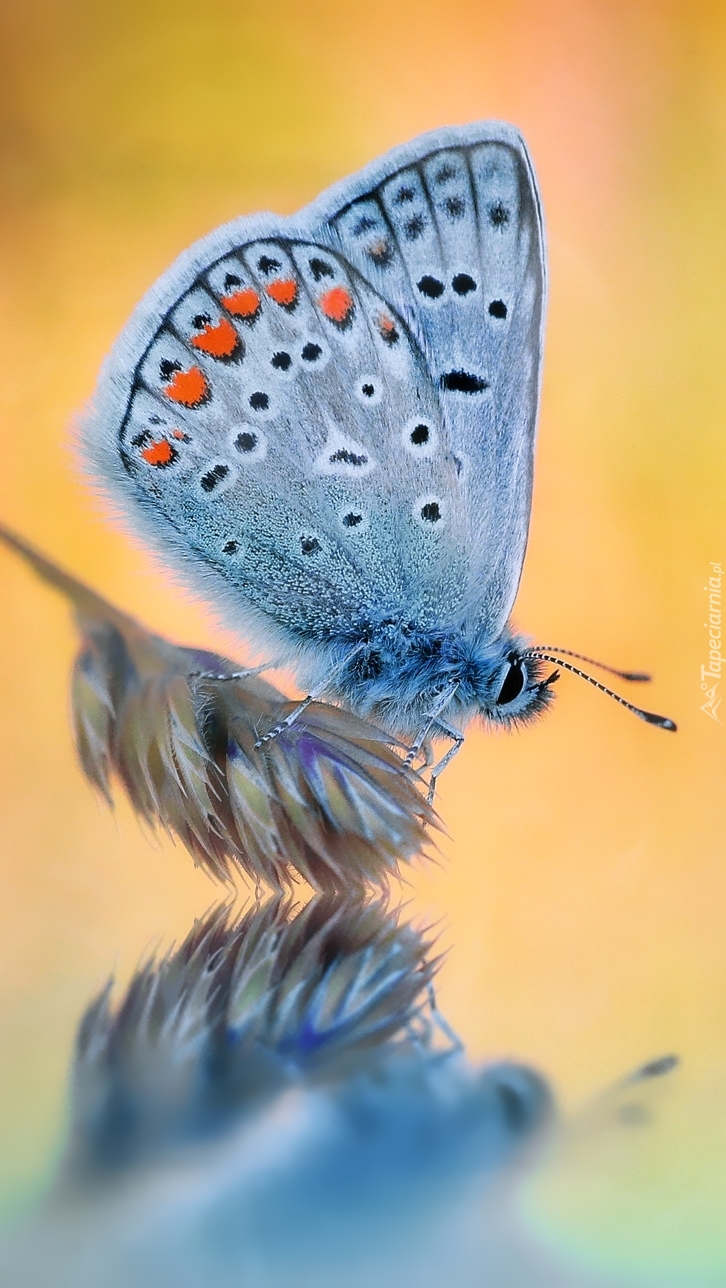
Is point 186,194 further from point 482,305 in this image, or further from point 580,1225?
point 580,1225

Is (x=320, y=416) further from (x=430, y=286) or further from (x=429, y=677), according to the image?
(x=429, y=677)

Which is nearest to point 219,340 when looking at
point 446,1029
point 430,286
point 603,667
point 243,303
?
point 243,303


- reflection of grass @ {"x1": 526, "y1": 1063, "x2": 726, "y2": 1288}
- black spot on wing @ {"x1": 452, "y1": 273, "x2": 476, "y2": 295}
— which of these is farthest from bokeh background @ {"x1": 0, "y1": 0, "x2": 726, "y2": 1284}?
black spot on wing @ {"x1": 452, "y1": 273, "x2": 476, "y2": 295}

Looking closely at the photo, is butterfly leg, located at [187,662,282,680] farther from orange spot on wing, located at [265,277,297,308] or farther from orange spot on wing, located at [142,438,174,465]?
orange spot on wing, located at [265,277,297,308]

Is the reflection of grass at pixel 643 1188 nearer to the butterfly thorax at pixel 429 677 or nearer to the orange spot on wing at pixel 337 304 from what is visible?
the butterfly thorax at pixel 429 677

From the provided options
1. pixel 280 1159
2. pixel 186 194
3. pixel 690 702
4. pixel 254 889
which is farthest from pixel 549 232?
pixel 280 1159

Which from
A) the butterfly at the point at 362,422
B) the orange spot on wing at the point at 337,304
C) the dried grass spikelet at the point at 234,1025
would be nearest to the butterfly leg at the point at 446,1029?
the dried grass spikelet at the point at 234,1025
